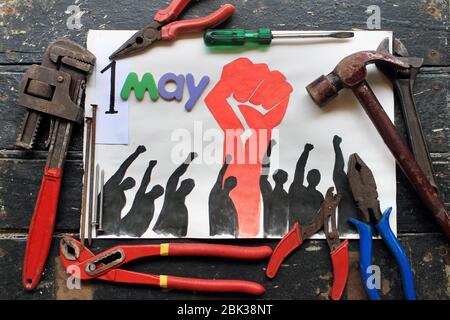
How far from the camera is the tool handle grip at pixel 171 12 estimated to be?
76cm

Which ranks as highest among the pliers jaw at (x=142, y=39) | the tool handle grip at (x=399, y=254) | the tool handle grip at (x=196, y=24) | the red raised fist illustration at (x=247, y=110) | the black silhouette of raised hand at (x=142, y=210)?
the tool handle grip at (x=196, y=24)

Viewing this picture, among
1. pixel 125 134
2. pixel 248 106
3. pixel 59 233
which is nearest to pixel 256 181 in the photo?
pixel 248 106

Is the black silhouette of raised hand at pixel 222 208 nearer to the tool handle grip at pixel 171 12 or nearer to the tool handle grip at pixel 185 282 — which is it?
the tool handle grip at pixel 185 282

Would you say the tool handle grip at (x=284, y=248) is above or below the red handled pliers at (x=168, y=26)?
below

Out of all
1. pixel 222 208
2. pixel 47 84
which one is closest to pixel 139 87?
pixel 47 84

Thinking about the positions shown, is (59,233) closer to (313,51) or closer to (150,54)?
(150,54)

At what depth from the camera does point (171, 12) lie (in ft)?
2.49

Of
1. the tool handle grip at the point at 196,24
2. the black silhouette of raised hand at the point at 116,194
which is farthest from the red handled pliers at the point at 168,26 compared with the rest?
the black silhouette of raised hand at the point at 116,194

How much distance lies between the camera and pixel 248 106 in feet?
2.52

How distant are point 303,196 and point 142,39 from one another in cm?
39

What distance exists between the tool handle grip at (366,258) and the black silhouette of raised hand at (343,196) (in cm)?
2

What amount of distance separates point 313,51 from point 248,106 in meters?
0.15

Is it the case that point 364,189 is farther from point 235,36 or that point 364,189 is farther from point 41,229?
point 41,229

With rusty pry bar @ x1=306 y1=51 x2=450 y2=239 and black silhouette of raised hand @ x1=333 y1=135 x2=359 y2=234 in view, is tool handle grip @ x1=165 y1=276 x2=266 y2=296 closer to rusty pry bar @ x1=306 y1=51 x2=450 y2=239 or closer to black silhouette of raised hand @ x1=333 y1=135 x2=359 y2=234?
black silhouette of raised hand @ x1=333 y1=135 x2=359 y2=234
